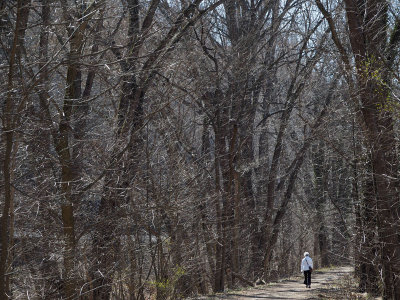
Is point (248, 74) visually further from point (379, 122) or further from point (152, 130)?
point (379, 122)

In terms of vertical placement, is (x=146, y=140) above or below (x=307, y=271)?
above

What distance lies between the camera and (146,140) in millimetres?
14680

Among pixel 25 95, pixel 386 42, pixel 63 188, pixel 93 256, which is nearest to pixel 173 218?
pixel 93 256

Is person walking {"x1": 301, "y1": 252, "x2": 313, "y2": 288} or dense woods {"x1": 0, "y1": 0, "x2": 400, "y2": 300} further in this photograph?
person walking {"x1": 301, "y1": 252, "x2": 313, "y2": 288}

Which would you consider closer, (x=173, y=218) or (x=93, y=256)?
(x=93, y=256)

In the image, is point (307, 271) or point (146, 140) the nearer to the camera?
point (146, 140)

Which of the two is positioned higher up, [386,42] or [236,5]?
[236,5]

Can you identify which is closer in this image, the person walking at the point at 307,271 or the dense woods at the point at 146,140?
the dense woods at the point at 146,140

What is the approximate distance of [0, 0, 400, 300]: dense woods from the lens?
8.84m

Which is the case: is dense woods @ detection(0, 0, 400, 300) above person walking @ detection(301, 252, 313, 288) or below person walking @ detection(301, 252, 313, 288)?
above

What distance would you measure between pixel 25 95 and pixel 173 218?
26.6ft

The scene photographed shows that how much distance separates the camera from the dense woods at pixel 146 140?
884 cm

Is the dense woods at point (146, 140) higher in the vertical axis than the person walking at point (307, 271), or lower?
higher

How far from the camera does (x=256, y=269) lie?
2309 centimetres
